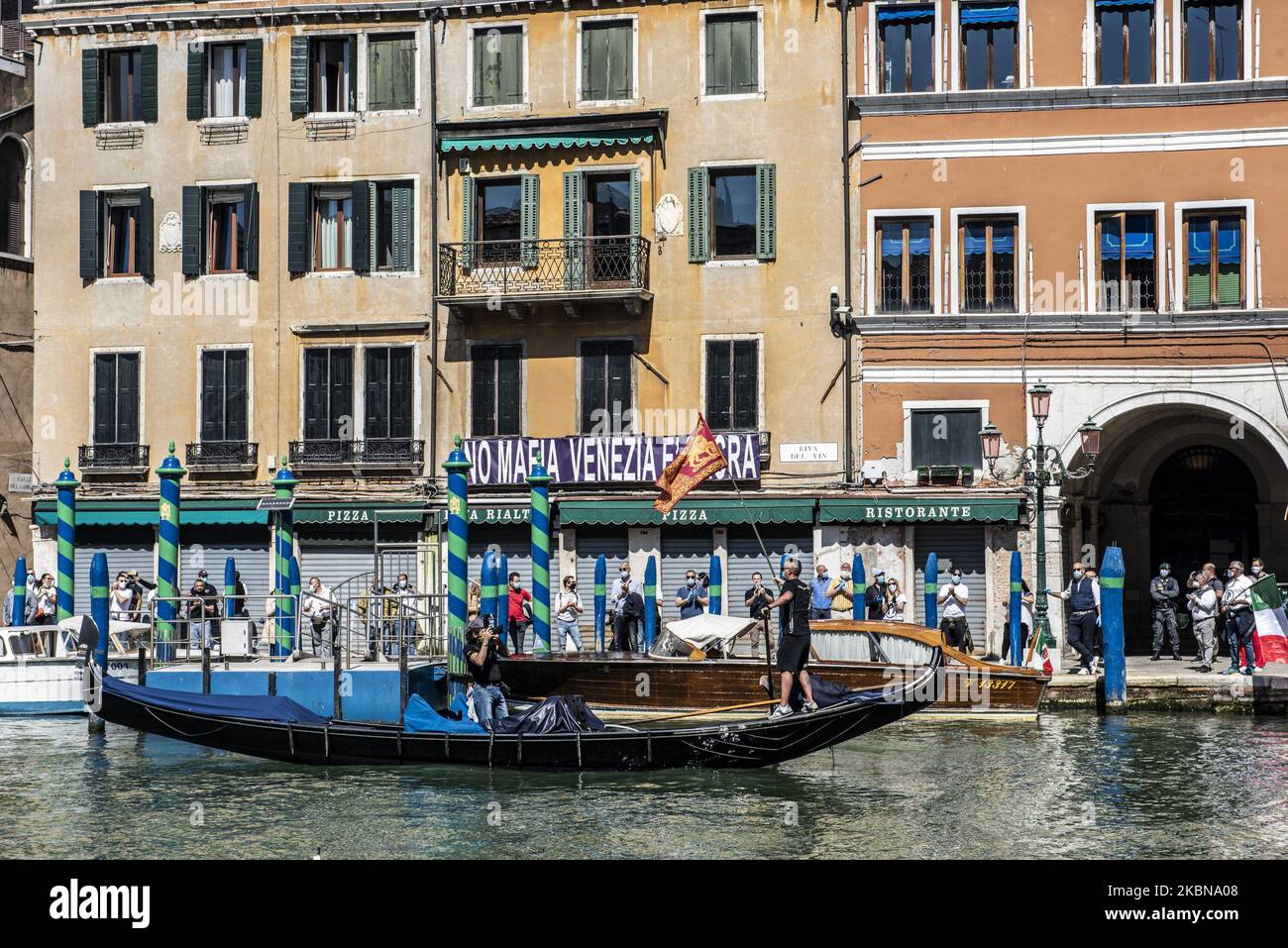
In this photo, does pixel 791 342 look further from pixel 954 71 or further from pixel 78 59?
pixel 78 59

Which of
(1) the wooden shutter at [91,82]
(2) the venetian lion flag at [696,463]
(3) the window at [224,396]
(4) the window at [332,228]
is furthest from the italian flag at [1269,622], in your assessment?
(1) the wooden shutter at [91,82]

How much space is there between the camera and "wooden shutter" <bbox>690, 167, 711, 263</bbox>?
30.4m

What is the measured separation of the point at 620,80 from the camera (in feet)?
102

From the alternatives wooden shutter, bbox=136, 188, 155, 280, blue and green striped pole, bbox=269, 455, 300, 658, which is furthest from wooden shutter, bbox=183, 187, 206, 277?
blue and green striped pole, bbox=269, 455, 300, 658

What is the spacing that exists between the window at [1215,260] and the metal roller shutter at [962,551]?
17.4ft

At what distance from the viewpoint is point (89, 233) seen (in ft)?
108

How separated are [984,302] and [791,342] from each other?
3429mm

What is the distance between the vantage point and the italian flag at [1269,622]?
22.9 meters

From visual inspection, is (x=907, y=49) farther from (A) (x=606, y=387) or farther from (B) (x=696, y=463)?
(B) (x=696, y=463)

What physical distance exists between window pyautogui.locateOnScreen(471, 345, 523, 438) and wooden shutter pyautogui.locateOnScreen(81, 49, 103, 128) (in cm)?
897

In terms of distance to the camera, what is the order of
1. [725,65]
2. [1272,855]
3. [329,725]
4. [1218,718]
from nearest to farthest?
[1272,855] → [329,725] → [1218,718] → [725,65]

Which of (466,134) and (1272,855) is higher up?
(466,134)

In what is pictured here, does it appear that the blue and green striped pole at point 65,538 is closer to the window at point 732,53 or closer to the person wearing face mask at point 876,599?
the person wearing face mask at point 876,599
